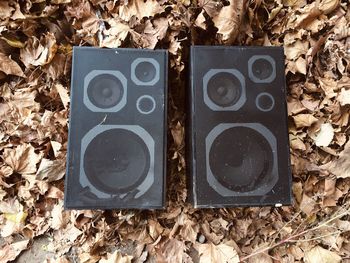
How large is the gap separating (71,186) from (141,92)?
33 cm

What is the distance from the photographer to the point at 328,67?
4.44 feet

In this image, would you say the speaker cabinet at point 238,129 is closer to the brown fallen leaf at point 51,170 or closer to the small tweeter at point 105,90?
the small tweeter at point 105,90

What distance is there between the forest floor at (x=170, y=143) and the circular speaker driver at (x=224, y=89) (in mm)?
178

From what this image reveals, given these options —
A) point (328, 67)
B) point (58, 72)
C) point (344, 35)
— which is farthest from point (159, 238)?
point (344, 35)

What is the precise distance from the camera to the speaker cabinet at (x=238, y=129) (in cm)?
113

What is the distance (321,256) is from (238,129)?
20.3 inches

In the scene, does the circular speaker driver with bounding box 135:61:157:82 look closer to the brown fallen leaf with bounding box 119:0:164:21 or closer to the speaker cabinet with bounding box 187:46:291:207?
the speaker cabinet with bounding box 187:46:291:207

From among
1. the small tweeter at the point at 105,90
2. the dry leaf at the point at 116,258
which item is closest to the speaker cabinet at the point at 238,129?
the small tweeter at the point at 105,90

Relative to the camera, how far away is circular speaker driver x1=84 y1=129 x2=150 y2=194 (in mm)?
1111

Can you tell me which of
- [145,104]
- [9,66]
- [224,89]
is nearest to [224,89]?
[224,89]

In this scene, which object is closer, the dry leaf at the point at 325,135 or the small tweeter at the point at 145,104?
the small tweeter at the point at 145,104

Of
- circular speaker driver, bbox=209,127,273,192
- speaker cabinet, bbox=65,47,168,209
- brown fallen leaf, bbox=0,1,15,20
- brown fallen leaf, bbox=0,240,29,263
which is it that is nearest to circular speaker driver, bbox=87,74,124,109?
speaker cabinet, bbox=65,47,168,209

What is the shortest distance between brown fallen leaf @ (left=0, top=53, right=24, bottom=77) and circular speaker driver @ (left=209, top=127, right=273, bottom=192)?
0.71 meters

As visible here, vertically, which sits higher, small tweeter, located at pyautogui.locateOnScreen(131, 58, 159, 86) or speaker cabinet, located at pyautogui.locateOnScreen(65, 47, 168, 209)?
small tweeter, located at pyautogui.locateOnScreen(131, 58, 159, 86)
